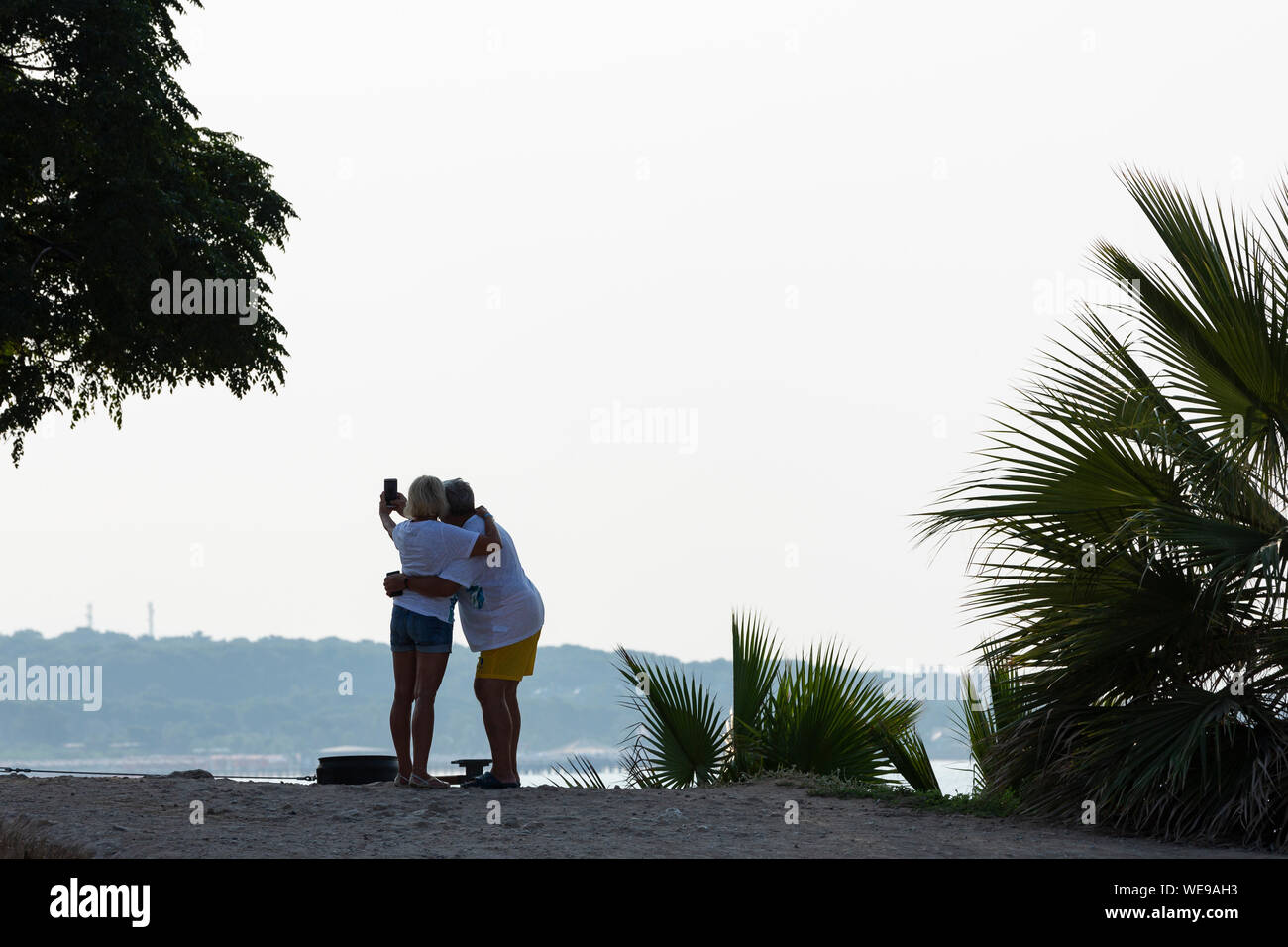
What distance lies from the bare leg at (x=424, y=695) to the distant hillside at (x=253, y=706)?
111m

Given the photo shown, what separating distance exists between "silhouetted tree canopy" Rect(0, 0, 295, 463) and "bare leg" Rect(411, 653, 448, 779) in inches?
194

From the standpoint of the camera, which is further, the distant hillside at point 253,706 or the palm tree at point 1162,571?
the distant hillside at point 253,706

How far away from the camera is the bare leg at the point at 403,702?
25.7ft

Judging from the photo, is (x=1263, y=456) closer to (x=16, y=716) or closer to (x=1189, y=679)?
(x=1189, y=679)

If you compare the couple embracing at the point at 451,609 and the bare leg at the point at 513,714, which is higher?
the couple embracing at the point at 451,609

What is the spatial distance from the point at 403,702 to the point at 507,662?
0.69m

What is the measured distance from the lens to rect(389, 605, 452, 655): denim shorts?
7.71m

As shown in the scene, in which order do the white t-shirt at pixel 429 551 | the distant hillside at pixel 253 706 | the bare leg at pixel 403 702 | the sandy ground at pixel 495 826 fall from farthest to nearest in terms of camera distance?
1. the distant hillside at pixel 253 706
2. the bare leg at pixel 403 702
3. the white t-shirt at pixel 429 551
4. the sandy ground at pixel 495 826

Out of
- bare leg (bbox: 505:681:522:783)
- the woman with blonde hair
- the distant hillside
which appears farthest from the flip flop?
the distant hillside

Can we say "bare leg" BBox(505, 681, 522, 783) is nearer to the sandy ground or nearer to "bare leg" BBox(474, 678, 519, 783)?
"bare leg" BBox(474, 678, 519, 783)

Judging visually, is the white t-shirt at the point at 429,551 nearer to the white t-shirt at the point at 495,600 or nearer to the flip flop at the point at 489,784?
the white t-shirt at the point at 495,600

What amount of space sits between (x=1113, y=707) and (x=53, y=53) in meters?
9.42

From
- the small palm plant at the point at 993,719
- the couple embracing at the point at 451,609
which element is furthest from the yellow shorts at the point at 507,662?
the small palm plant at the point at 993,719
